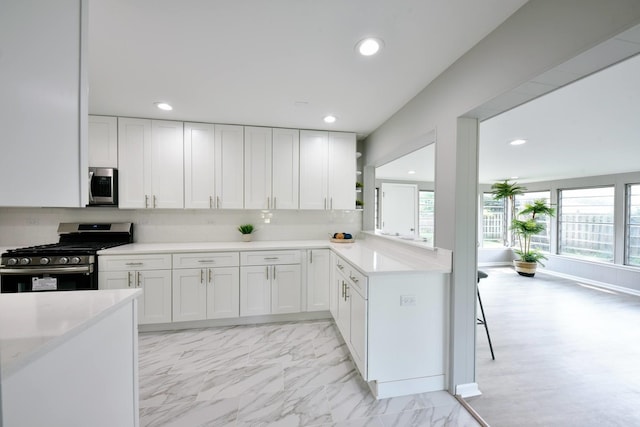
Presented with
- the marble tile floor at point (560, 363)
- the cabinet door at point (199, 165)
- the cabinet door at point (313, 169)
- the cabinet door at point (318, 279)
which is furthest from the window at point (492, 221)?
the cabinet door at point (199, 165)

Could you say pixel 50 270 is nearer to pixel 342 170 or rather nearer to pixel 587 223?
pixel 342 170

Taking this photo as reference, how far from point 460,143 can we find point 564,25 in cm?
75

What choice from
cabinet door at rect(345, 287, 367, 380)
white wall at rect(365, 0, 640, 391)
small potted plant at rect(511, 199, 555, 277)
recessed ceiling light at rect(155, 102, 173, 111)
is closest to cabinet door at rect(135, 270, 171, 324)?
recessed ceiling light at rect(155, 102, 173, 111)

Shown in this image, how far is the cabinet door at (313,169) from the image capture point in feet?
10.8

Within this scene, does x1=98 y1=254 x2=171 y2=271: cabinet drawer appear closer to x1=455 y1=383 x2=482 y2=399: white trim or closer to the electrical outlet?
the electrical outlet

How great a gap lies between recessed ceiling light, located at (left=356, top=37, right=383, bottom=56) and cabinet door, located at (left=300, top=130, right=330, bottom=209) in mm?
1645

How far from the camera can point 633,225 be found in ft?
15.7

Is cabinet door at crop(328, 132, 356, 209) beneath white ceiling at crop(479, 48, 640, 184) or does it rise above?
A: beneath

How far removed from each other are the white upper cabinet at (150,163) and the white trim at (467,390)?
3291 mm

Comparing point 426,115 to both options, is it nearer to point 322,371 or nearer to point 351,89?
point 351,89

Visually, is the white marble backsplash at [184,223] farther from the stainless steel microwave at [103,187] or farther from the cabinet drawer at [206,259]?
the cabinet drawer at [206,259]

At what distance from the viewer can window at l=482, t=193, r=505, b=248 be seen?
22.8 ft

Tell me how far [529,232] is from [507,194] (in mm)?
995

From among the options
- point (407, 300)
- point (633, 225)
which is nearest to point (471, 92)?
point (407, 300)
